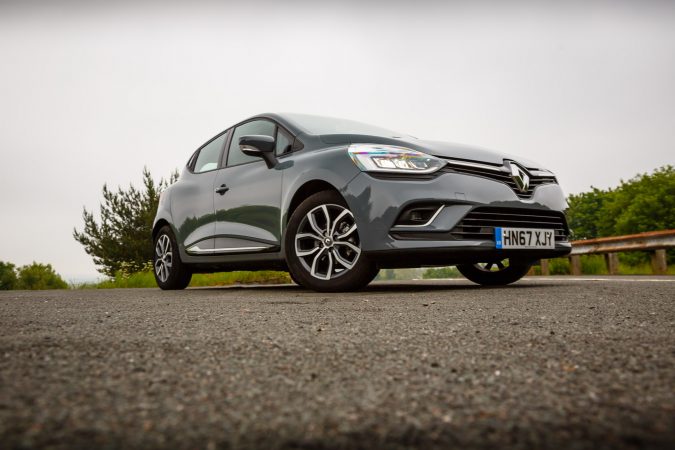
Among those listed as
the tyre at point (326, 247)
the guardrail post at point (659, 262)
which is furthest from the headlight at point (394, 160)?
the guardrail post at point (659, 262)

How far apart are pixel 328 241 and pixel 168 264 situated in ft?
9.38

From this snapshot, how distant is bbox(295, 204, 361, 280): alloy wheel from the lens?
4.69 meters

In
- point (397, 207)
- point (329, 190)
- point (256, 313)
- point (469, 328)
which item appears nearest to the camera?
point (469, 328)

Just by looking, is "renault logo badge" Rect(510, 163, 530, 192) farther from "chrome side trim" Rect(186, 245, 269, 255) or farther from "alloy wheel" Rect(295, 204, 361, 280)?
"chrome side trim" Rect(186, 245, 269, 255)

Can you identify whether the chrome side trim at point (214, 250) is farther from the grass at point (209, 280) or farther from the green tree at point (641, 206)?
the green tree at point (641, 206)

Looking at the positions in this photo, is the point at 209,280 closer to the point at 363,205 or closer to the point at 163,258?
the point at 163,258

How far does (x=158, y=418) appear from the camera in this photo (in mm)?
1226

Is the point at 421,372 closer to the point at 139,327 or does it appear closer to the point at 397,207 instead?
the point at 139,327

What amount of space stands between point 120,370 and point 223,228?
14.2 ft

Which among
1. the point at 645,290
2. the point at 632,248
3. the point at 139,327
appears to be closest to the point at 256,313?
the point at 139,327

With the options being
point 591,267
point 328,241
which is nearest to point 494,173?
point 328,241

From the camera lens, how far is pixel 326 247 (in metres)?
4.78

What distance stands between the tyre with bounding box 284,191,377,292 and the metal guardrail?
272 inches

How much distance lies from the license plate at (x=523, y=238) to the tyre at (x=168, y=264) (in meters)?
3.53
